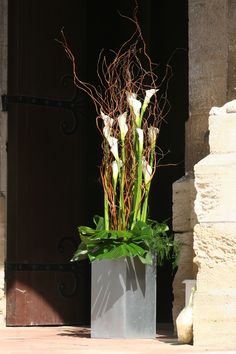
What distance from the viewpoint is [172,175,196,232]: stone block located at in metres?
5.70

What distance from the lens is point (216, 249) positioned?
195 inches

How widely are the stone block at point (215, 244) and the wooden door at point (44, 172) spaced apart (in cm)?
243

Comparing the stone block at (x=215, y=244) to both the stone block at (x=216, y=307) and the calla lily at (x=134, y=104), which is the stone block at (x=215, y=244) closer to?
the stone block at (x=216, y=307)

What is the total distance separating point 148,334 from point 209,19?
1742 mm

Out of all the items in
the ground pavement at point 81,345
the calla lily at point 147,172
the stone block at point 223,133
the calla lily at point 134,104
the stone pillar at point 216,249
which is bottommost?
the ground pavement at point 81,345

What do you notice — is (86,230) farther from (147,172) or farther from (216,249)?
(216,249)

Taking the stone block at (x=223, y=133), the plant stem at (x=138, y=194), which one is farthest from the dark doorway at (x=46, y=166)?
the stone block at (x=223, y=133)

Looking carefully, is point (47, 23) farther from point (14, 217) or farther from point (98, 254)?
point (98, 254)

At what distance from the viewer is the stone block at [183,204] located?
570cm

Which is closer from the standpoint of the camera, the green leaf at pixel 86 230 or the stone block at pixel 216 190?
the stone block at pixel 216 190

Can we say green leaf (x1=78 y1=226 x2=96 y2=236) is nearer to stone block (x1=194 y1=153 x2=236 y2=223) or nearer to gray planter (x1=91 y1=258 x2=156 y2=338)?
gray planter (x1=91 y1=258 x2=156 y2=338)

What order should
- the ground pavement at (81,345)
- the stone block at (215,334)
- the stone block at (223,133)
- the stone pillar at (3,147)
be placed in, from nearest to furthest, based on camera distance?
the ground pavement at (81,345) < the stone block at (215,334) < the stone block at (223,133) < the stone pillar at (3,147)

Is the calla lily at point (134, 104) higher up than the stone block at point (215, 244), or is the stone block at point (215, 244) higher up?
the calla lily at point (134, 104)

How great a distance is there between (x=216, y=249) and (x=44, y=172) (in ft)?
8.68
